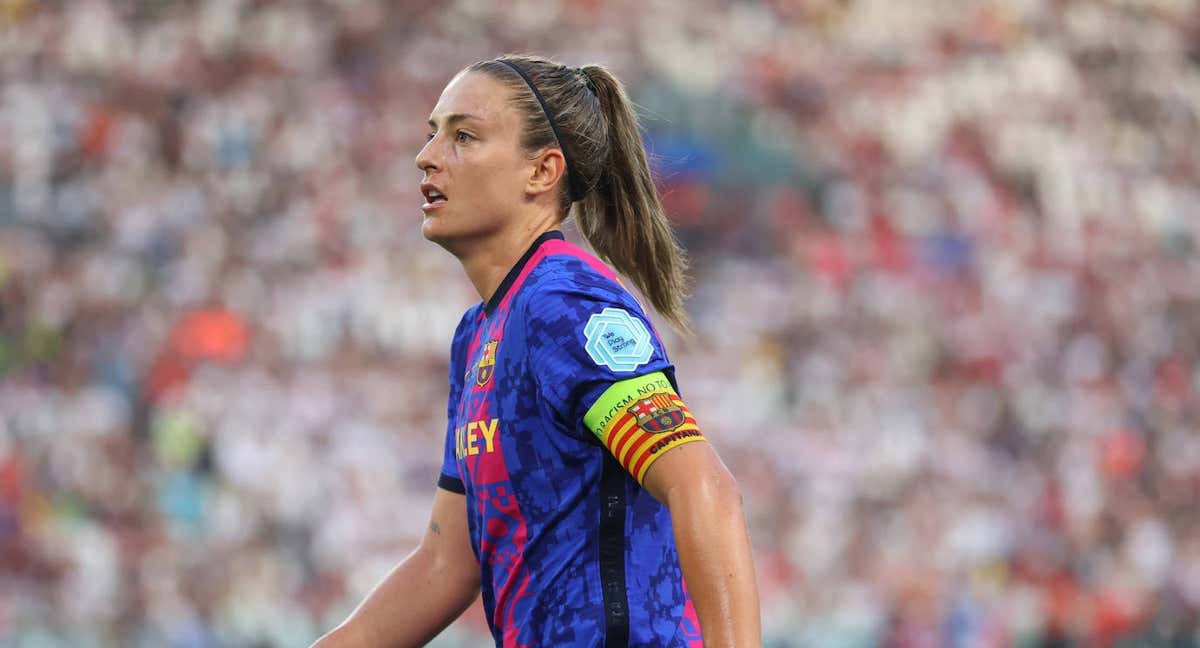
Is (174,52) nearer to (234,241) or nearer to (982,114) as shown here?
(234,241)

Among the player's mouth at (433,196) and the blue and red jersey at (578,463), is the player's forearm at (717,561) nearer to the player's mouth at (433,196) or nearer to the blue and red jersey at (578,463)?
the blue and red jersey at (578,463)

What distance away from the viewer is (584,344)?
3002 millimetres

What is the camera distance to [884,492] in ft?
44.3

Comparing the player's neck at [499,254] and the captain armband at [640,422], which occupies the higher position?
the player's neck at [499,254]

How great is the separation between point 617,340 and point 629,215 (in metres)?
0.61

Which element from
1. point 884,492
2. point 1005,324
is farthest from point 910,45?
point 884,492

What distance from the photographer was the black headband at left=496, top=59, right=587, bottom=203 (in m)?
3.40

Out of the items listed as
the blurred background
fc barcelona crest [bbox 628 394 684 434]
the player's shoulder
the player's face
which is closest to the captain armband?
fc barcelona crest [bbox 628 394 684 434]

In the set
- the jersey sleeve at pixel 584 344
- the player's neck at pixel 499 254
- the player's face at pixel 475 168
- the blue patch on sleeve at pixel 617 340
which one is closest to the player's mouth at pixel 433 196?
the player's face at pixel 475 168

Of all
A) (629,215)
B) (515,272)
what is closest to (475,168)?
(515,272)

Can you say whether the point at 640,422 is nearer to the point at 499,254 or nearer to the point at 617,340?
the point at 617,340

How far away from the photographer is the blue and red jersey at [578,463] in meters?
2.98

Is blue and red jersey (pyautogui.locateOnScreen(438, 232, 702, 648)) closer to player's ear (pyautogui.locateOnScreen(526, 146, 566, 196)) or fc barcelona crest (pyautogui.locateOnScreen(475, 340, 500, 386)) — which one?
fc barcelona crest (pyautogui.locateOnScreen(475, 340, 500, 386))

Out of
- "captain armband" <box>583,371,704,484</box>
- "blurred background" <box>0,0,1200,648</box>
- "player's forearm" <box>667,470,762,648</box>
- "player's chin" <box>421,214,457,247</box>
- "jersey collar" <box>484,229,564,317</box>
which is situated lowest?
"player's forearm" <box>667,470,762,648</box>
